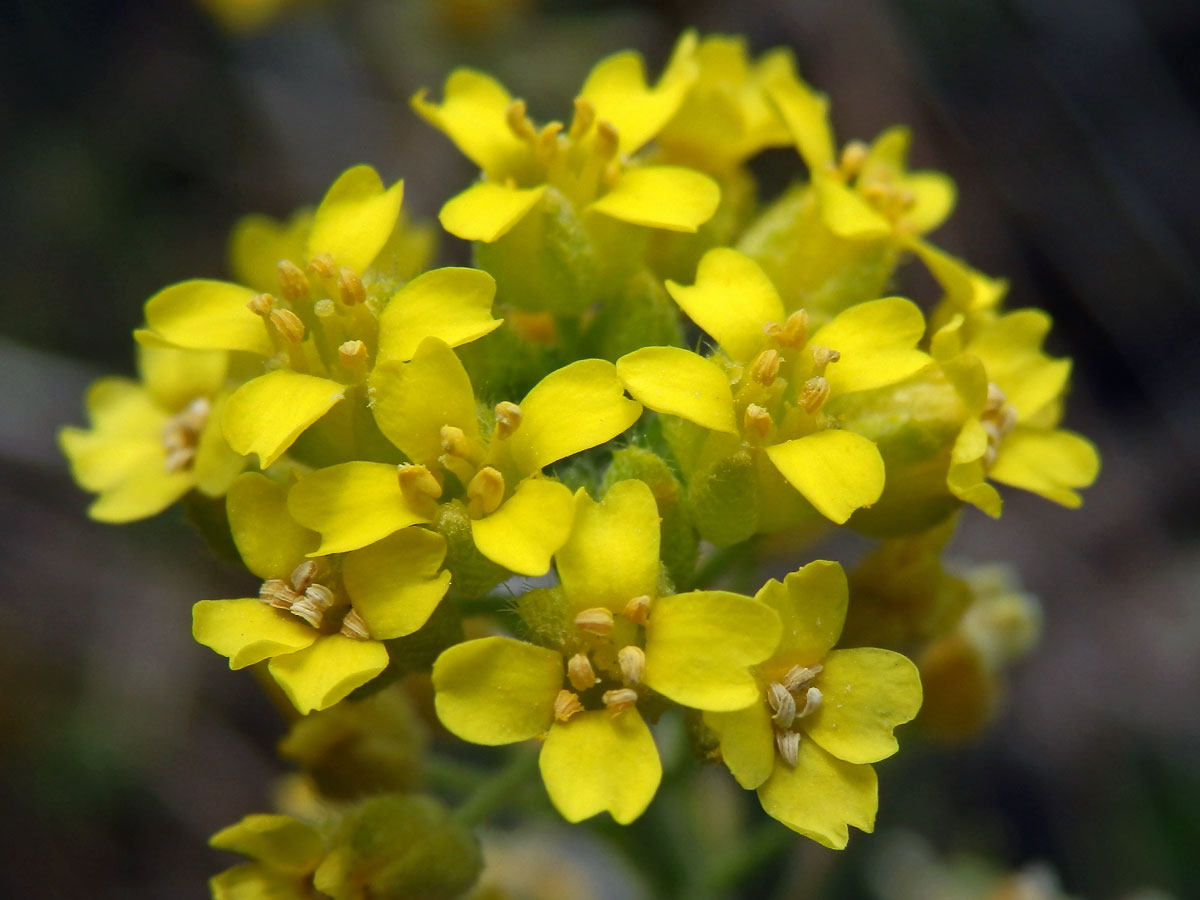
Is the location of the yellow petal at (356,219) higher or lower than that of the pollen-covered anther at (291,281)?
higher

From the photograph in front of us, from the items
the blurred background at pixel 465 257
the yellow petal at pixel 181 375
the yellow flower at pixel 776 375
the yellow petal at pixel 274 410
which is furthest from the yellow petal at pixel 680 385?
the blurred background at pixel 465 257

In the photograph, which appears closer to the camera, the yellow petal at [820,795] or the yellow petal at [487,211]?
the yellow petal at [820,795]

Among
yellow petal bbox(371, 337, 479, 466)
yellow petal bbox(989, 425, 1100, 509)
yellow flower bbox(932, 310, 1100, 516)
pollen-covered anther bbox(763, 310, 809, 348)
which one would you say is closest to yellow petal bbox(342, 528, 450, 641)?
yellow petal bbox(371, 337, 479, 466)

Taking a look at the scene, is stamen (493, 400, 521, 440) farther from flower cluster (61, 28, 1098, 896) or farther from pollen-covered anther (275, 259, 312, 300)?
pollen-covered anther (275, 259, 312, 300)

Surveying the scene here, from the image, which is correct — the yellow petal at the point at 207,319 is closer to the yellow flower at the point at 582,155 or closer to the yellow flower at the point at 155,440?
the yellow flower at the point at 155,440

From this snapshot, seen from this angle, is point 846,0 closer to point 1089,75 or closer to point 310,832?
point 1089,75

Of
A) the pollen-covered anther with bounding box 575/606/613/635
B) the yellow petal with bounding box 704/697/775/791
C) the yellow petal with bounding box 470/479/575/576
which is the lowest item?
the yellow petal with bounding box 704/697/775/791

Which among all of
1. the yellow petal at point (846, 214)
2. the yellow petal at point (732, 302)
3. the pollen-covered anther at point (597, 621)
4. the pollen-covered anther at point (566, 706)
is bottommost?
the pollen-covered anther at point (566, 706)
